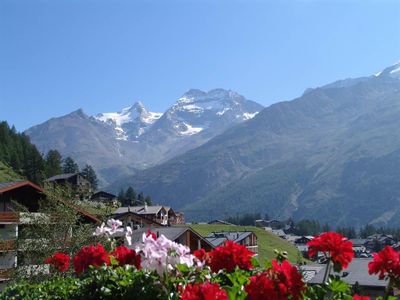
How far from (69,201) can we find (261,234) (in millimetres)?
111872

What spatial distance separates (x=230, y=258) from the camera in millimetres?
6277

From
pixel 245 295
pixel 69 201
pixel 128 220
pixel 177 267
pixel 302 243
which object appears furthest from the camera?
pixel 302 243

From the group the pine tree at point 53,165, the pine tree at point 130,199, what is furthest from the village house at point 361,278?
the pine tree at point 130,199

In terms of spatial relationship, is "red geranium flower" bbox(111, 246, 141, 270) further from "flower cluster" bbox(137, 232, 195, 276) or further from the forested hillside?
the forested hillside

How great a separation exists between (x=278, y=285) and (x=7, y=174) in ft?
342

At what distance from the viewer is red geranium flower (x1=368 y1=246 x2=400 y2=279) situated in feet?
17.1

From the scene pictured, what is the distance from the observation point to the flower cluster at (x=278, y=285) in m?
4.74

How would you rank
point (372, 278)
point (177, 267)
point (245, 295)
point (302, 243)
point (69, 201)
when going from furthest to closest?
point (302, 243) < point (372, 278) < point (69, 201) < point (177, 267) < point (245, 295)

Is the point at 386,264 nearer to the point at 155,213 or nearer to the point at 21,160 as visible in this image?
the point at 155,213

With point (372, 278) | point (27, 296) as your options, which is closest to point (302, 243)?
point (372, 278)

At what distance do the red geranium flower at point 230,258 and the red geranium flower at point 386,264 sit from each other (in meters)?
1.53

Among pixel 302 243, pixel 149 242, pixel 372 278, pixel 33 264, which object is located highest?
pixel 149 242

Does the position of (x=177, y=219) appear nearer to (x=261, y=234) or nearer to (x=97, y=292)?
(x=261, y=234)

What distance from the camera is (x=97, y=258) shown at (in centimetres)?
751
